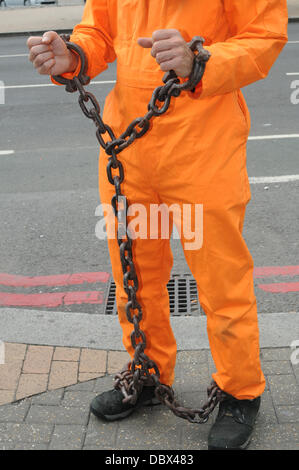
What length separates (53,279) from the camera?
4352 mm

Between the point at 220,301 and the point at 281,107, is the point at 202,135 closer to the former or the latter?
the point at 220,301

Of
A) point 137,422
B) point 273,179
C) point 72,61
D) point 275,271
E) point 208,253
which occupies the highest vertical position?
point 72,61

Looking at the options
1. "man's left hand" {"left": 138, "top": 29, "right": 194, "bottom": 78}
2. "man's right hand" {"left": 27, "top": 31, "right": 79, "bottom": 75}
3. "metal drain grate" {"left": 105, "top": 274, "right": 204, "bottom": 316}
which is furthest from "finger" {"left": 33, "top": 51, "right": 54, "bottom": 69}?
"metal drain grate" {"left": 105, "top": 274, "right": 204, "bottom": 316}

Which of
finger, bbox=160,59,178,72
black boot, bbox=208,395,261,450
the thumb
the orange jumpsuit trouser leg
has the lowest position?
black boot, bbox=208,395,261,450

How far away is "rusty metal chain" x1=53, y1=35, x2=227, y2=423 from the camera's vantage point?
2066 mm

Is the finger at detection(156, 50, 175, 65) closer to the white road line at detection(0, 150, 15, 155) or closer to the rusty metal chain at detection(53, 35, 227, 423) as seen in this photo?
→ the rusty metal chain at detection(53, 35, 227, 423)

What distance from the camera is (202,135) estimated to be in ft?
7.70

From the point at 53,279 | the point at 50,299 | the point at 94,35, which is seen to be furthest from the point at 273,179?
the point at 94,35

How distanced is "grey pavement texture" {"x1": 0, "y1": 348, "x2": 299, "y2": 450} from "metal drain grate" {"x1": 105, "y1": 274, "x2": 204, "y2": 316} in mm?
707

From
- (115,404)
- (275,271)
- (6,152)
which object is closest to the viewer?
(115,404)

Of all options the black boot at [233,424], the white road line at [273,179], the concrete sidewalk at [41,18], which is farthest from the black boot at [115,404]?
A: the concrete sidewalk at [41,18]

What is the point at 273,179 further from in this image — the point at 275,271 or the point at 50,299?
the point at 50,299

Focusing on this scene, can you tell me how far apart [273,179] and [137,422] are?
11.4 ft
